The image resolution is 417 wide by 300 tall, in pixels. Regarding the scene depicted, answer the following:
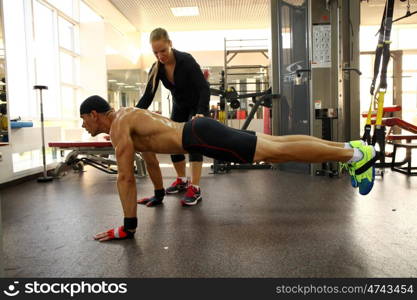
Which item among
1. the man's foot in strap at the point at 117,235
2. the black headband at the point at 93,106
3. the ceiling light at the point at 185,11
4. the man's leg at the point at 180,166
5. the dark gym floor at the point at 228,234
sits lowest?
the dark gym floor at the point at 228,234

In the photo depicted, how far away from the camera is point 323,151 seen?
183 cm

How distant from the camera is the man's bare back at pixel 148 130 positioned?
70.2 inches

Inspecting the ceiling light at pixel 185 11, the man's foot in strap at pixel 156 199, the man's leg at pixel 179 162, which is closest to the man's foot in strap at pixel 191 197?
the man's foot in strap at pixel 156 199

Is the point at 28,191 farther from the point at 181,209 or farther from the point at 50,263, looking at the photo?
the point at 50,263

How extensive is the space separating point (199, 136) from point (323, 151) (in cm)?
66

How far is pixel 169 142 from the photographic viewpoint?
1851 millimetres

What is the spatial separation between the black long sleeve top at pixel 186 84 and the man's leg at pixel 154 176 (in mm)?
374

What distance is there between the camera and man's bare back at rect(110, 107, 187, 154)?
1.78 metres

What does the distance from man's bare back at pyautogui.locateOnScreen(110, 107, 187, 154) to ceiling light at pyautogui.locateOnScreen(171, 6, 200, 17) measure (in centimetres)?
611

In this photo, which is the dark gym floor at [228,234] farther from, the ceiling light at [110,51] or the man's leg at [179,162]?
the ceiling light at [110,51]

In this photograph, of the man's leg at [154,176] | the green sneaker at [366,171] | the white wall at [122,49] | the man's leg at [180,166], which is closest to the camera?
the green sneaker at [366,171]

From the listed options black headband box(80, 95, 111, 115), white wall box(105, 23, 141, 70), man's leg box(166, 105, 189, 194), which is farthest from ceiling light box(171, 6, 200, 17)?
black headband box(80, 95, 111, 115)

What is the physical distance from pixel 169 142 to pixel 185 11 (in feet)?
21.0

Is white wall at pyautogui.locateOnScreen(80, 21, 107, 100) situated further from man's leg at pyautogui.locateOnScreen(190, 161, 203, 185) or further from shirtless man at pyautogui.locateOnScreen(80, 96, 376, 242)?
shirtless man at pyautogui.locateOnScreen(80, 96, 376, 242)
